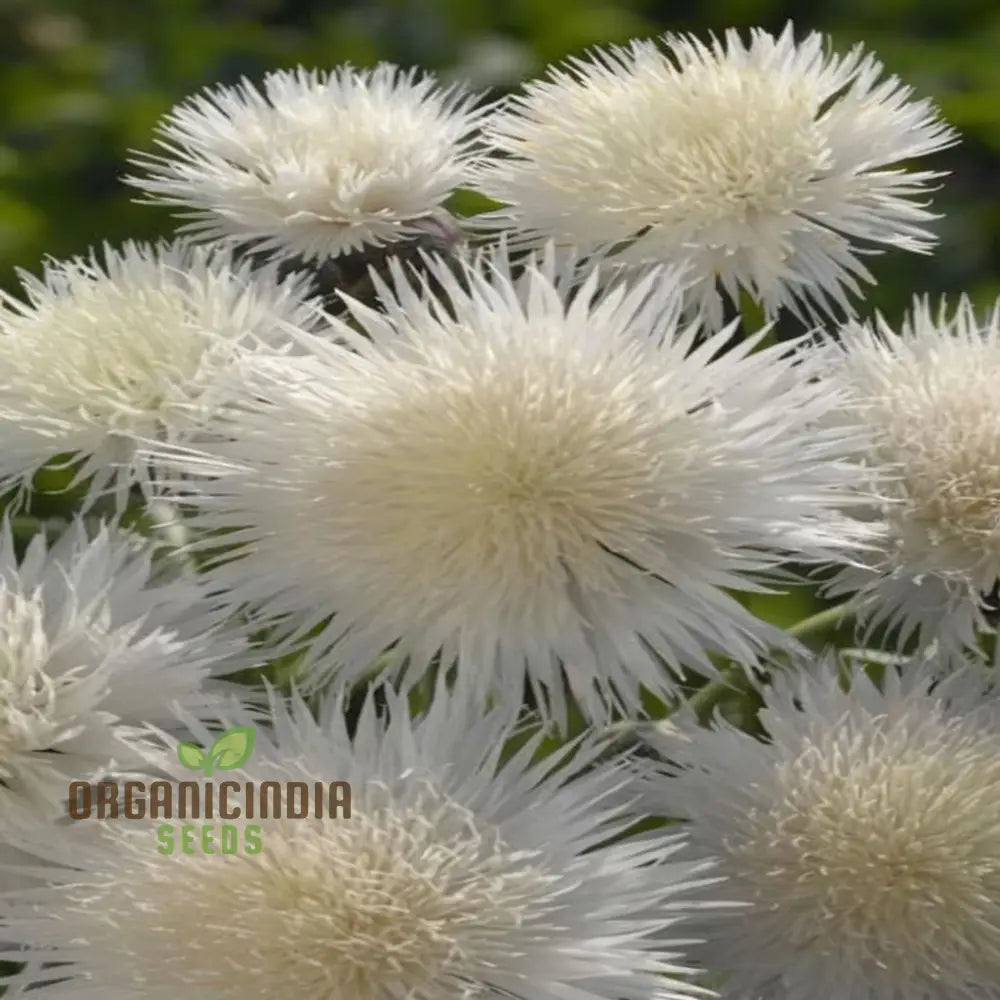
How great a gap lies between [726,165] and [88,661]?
203 mm

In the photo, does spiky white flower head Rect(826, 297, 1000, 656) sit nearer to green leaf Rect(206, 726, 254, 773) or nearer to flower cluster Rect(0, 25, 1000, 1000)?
flower cluster Rect(0, 25, 1000, 1000)

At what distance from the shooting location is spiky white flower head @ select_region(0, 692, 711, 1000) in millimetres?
293

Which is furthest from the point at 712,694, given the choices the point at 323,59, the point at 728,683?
the point at 323,59

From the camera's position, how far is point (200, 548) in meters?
0.34

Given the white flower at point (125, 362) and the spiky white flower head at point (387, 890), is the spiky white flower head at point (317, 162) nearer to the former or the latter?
the white flower at point (125, 362)

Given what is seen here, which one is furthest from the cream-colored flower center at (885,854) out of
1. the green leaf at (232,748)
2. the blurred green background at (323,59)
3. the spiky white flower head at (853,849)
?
the blurred green background at (323,59)

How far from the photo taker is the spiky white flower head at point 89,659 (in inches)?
12.8

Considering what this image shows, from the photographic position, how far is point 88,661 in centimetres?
34

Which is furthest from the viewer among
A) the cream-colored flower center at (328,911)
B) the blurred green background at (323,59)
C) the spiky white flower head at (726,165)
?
the blurred green background at (323,59)

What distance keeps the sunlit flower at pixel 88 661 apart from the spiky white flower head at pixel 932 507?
150 millimetres

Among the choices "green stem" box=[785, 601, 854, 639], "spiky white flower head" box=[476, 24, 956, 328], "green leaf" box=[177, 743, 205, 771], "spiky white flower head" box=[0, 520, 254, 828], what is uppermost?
"spiky white flower head" box=[476, 24, 956, 328]

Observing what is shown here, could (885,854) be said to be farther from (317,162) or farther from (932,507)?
(317,162)

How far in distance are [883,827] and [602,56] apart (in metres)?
0.25

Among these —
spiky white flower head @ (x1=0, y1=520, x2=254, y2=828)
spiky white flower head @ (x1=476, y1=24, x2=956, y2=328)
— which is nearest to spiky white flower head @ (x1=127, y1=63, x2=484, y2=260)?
spiky white flower head @ (x1=476, y1=24, x2=956, y2=328)
